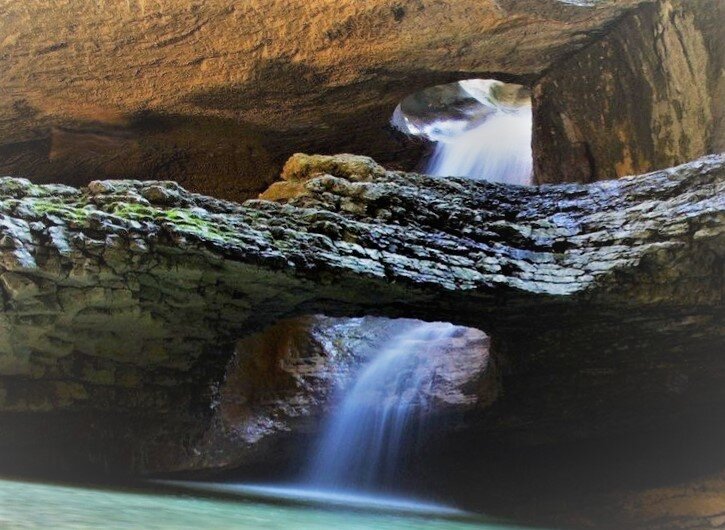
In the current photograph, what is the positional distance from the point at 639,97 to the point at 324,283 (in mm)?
4691

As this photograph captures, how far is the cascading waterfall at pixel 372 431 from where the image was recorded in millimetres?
7336

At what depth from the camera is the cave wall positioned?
6.16 m

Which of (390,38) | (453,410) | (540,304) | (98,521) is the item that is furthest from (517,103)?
(98,521)

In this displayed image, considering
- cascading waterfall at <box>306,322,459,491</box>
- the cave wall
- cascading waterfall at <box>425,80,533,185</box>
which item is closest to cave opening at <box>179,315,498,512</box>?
cascading waterfall at <box>306,322,459,491</box>

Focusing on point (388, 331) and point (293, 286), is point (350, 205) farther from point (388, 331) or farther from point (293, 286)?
point (388, 331)

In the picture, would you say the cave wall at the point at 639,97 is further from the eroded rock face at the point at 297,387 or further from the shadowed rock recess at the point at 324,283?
the eroded rock face at the point at 297,387

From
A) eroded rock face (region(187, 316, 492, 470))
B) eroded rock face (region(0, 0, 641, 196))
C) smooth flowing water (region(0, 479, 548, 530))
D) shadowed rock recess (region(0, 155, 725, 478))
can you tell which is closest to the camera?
smooth flowing water (region(0, 479, 548, 530))

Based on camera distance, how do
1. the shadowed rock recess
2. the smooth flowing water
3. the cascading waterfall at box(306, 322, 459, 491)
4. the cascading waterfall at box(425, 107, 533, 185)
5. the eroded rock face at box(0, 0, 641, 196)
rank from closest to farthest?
the smooth flowing water
the shadowed rock recess
the eroded rock face at box(0, 0, 641, 196)
the cascading waterfall at box(306, 322, 459, 491)
the cascading waterfall at box(425, 107, 533, 185)

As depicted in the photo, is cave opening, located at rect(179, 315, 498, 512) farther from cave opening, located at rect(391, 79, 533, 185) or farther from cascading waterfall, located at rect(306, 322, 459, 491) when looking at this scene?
cave opening, located at rect(391, 79, 533, 185)

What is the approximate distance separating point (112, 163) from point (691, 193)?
26.5 feet

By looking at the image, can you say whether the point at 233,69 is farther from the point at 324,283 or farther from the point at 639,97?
the point at 639,97

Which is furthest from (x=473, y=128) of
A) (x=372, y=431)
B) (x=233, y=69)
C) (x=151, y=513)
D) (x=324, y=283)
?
(x=151, y=513)

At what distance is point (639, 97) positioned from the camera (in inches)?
274

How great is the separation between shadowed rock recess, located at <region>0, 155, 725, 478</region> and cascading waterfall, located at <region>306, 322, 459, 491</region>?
163 cm
